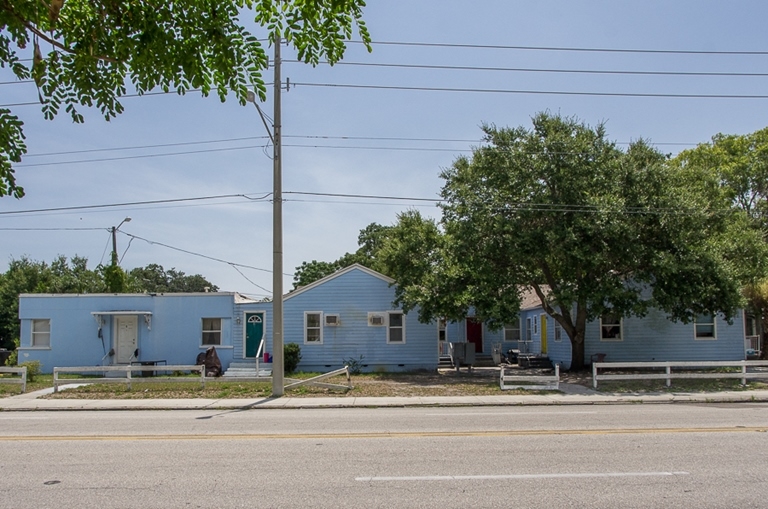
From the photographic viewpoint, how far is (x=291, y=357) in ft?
85.3

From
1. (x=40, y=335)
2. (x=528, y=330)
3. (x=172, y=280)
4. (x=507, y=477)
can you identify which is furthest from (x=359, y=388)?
(x=172, y=280)

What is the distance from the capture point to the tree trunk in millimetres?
Answer: 25453

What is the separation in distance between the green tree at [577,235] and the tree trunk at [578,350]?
1436 mm

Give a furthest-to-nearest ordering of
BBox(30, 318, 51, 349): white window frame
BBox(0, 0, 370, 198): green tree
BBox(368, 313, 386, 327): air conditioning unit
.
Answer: BBox(30, 318, 51, 349): white window frame < BBox(368, 313, 386, 327): air conditioning unit < BBox(0, 0, 370, 198): green tree

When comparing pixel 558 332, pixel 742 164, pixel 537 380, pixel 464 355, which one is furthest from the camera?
pixel 742 164

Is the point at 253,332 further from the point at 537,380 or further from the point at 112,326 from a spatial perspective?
the point at 537,380

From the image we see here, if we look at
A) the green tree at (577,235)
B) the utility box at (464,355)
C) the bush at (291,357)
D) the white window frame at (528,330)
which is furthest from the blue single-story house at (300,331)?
the white window frame at (528,330)

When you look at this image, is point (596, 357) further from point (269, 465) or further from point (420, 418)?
point (269, 465)

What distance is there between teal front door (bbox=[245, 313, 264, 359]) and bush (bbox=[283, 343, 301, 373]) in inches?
60.9

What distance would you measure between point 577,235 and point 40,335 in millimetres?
22534

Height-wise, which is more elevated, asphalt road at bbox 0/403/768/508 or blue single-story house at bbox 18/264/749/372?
blue single-story house at bbox 18/264/749/372

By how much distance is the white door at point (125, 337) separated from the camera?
27.7 metres

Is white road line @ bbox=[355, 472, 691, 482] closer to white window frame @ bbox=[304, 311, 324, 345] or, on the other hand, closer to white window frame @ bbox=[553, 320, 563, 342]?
white window frame @ bbox=[304, 311, 324, 345]

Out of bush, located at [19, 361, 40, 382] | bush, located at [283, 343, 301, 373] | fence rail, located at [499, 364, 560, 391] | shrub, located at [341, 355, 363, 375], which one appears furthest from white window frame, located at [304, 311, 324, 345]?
bush, located at [19, 361, 40, 382]
